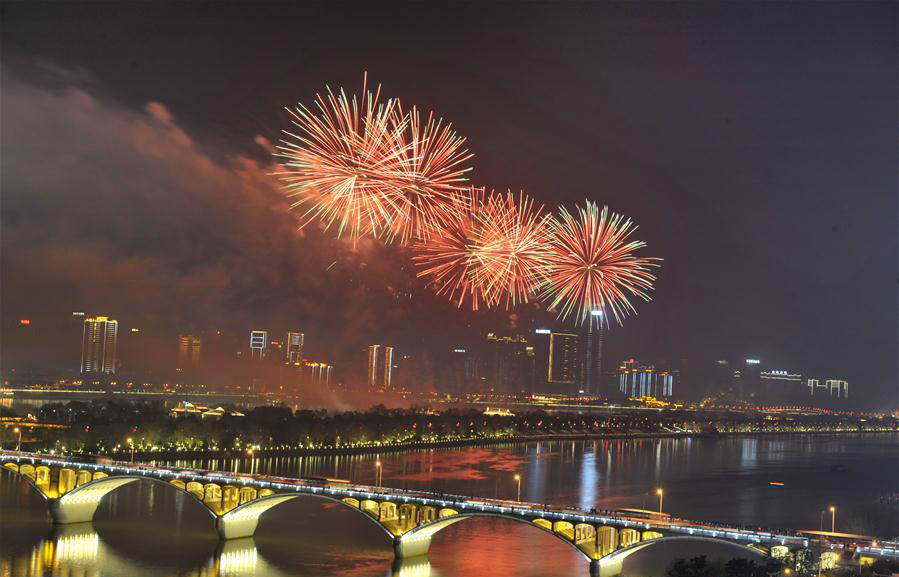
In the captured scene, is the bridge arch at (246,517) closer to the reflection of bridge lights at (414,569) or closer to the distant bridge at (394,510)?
the distant bridge at (394,510)

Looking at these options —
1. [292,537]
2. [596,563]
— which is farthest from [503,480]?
[596,563]

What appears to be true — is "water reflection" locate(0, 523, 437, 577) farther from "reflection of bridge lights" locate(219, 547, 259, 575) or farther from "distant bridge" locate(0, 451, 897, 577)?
"distant bridge" locate(0, 451, 897, 577)

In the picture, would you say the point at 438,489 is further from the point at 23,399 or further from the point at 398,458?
the point at 23,399

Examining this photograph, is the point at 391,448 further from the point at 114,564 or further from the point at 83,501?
the point at 114,564

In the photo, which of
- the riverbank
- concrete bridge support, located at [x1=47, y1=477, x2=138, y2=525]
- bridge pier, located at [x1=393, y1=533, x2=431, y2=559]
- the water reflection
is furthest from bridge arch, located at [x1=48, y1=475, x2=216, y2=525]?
the riverbank

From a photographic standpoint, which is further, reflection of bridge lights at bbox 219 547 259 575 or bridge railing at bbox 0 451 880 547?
reflection of bridge lights at bbox 219 547 259 575

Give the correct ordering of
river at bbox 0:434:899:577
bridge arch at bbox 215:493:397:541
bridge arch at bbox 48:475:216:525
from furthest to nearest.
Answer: bridge arch at bbox 48:475:216:525 < bridge arch at bbox 215:493:397:541 < river at bbox 0:434:899:577

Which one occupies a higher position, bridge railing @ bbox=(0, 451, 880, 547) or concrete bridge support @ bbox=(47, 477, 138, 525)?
bridge railing @ bbox=(0, 451, 880, 547)

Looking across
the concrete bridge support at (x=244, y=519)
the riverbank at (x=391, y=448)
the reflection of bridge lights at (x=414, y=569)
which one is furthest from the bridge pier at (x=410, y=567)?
the riverbank at (x=391, y=448)
